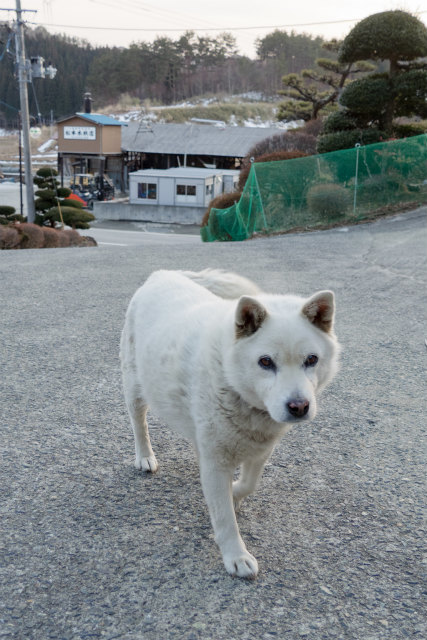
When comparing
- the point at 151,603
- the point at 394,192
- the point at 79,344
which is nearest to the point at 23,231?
the point at 394,192

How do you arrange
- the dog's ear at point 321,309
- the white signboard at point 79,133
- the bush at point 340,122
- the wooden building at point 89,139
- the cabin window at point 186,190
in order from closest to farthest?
the dog's ear at point 321,309 < the bush at point 340,122 < the cabin window at point 186,190 < the wooden building at point 89,139 < the white signboard at point 79,133

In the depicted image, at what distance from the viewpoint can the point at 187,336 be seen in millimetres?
2768

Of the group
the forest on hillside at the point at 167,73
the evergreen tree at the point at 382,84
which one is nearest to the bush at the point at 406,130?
the evergreen tree at the point at 382,84

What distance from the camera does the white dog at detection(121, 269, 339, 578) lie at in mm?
2293

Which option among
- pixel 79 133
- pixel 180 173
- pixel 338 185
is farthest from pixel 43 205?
pixel 79 133

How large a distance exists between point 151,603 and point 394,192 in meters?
14.7

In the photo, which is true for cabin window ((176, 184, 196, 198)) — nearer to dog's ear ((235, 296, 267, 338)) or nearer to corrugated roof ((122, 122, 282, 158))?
corrugated roof ((122, 122, 282, 158))

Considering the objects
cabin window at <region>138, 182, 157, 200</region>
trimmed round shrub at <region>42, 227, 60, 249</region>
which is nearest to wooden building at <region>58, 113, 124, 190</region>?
cabin window at <region>138, 182, 157, 200</region>

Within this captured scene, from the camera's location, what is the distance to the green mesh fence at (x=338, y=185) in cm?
1483

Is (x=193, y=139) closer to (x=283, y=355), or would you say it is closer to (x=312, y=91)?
(x=312, y=91)

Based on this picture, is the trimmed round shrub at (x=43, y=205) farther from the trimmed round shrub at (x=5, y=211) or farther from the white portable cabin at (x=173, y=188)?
the white portable cabin at (x=173, y=188)

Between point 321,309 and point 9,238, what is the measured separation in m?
14.7

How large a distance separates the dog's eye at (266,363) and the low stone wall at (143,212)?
33529 mm

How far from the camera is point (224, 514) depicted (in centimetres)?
251
